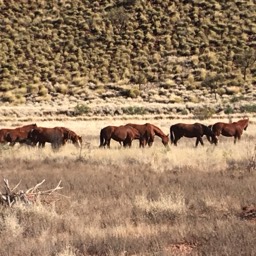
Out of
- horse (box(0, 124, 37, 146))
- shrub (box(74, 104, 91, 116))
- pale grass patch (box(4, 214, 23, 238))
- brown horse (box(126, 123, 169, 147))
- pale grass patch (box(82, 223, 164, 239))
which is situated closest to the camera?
pale grass patch (box(82, 223, 164, 239))

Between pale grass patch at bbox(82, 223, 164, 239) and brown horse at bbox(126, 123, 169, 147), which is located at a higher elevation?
pale grass patch at bbox(82, 223, 164, 239)

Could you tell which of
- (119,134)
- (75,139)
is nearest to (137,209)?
(119,134)

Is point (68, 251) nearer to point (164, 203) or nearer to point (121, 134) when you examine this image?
point (164, 203)

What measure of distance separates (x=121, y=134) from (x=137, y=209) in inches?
432

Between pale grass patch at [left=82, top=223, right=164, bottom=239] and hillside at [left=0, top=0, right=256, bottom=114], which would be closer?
pale grass patch at [left=82, top=223, right=164, bottom=239]

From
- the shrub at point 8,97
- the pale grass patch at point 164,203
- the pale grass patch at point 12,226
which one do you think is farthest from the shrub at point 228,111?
the pale grass patch at point 12,226

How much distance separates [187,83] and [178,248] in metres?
46.2

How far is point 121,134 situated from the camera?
1977 centimetres

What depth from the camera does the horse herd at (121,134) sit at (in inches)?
780

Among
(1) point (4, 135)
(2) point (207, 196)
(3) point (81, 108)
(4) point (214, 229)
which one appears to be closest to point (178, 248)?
(4) point (214, 229)

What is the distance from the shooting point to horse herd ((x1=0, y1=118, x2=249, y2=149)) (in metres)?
19.8

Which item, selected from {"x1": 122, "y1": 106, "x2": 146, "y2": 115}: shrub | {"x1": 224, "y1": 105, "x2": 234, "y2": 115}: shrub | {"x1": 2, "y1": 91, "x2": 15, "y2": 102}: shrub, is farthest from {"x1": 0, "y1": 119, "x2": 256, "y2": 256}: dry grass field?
{"x1": 2, "y1": 91, "x2": 15, "y2": 102}: shrub

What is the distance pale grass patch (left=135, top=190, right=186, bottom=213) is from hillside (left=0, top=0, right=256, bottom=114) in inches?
1519

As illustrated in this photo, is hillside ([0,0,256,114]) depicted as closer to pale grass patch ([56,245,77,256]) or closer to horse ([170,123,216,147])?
horse ([170,123,216,147])
